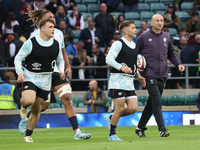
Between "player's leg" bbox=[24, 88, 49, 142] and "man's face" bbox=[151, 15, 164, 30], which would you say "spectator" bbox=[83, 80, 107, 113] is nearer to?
"man's face" bbox=[151, 15, 164, 30]

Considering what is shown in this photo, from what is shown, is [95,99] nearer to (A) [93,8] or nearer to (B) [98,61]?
(B) [98,61]

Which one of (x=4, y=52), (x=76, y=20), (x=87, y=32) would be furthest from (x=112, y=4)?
(x=4, y=52)

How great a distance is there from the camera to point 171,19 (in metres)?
17.9

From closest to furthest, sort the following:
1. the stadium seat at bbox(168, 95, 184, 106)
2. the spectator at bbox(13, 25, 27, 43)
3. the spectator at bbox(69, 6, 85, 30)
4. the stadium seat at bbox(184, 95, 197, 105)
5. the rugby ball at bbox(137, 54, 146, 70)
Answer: the rugby ball at bbox(137, 54, 146, 70)
the stadium seat at bbox(184, 95, 197, 105)
the stadium seat at bbox(168, 95, 184, 106)
the spectator at bbox(13, 25, 27, 43)
the spectator at bbox(69, 6, 85, 30)

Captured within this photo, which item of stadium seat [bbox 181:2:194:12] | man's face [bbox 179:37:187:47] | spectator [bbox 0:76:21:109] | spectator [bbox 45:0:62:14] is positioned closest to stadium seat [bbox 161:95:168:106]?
man's face [bbox 179:37:187:47]

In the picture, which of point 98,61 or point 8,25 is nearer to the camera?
point 98,61

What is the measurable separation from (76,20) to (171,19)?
411 cm

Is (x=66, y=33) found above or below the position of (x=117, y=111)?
above

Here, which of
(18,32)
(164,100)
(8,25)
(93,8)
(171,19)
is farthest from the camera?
(93,8)

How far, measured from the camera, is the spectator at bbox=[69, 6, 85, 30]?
17.1m

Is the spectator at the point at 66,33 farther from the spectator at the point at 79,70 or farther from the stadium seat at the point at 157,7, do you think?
the stadium seat at the point at 157,7

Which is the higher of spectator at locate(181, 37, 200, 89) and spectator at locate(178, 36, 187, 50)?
spectator at locate(178, 36, 187, 50)

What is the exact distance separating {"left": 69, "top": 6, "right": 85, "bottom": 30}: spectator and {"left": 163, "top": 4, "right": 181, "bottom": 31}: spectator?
3.54 metres

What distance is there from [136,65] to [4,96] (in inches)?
267
